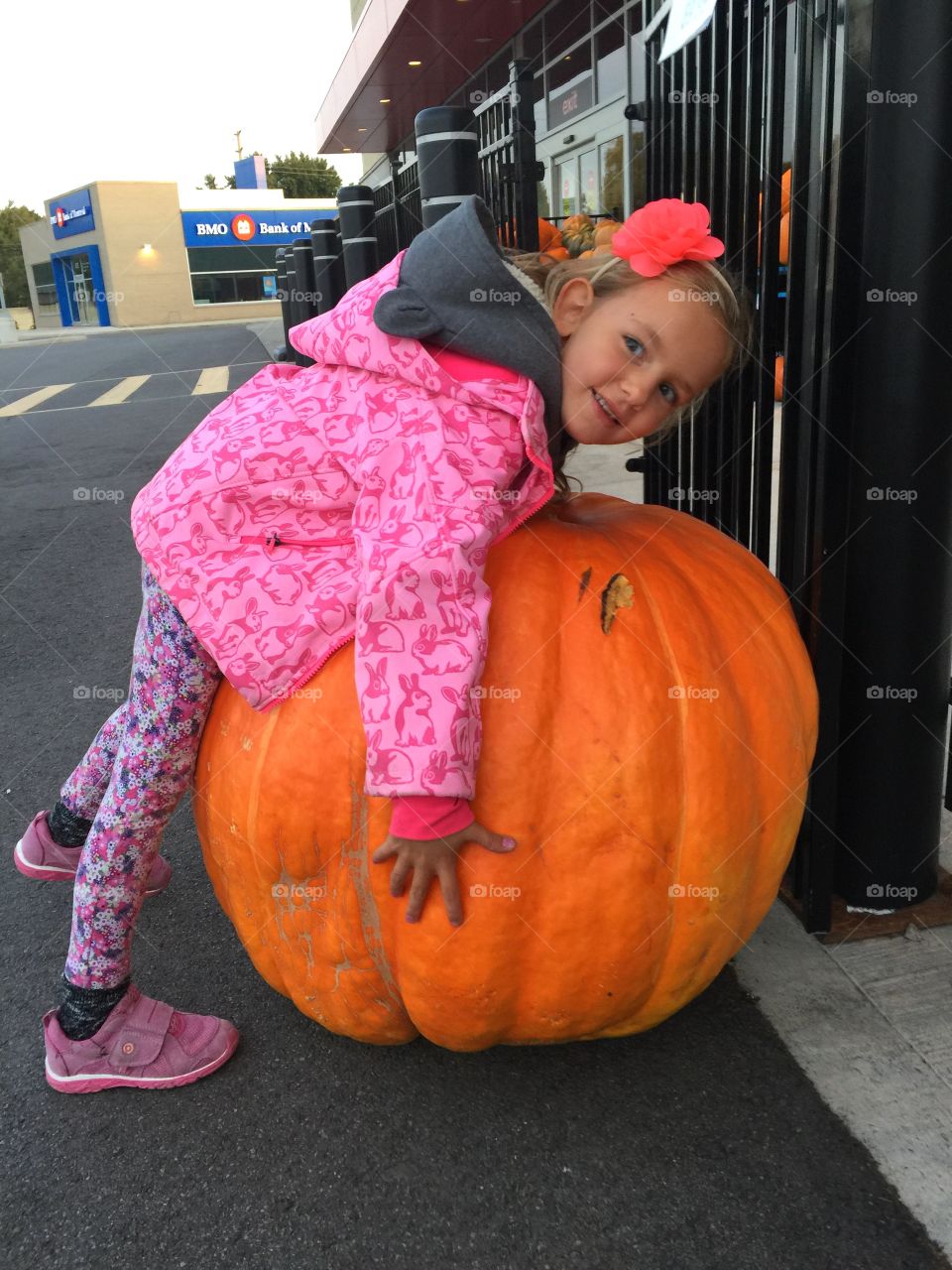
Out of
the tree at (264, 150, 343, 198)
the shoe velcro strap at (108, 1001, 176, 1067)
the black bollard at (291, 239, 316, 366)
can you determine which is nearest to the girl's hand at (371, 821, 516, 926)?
the shoe velcro strap at (108, 1001, 176, 1067)

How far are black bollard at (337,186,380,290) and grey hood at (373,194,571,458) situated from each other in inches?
255

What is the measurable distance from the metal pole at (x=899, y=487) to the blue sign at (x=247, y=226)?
49.0m

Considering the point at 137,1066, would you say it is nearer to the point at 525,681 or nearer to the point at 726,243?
the point at 525,681

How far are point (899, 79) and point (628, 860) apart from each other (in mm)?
1489

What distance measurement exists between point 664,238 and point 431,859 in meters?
1.17

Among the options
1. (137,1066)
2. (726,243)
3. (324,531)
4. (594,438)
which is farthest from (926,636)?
(137,1066)

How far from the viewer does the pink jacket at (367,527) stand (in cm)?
164

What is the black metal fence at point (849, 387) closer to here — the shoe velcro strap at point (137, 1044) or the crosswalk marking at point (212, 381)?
the shoe velcro strap at point (137, 1044)

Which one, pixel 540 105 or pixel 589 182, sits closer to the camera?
pixel 589 182

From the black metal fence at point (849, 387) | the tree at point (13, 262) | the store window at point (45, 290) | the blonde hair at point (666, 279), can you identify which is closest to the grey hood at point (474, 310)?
the blonde hair at point (666, 279)

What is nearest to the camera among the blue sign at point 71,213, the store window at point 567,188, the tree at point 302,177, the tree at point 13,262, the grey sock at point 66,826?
the grey sock at point 66,826

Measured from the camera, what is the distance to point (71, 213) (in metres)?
48.8

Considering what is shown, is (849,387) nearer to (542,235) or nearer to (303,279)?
(542,235)

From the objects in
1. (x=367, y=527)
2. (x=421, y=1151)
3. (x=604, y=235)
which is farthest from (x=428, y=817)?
(x=604, y=235)
